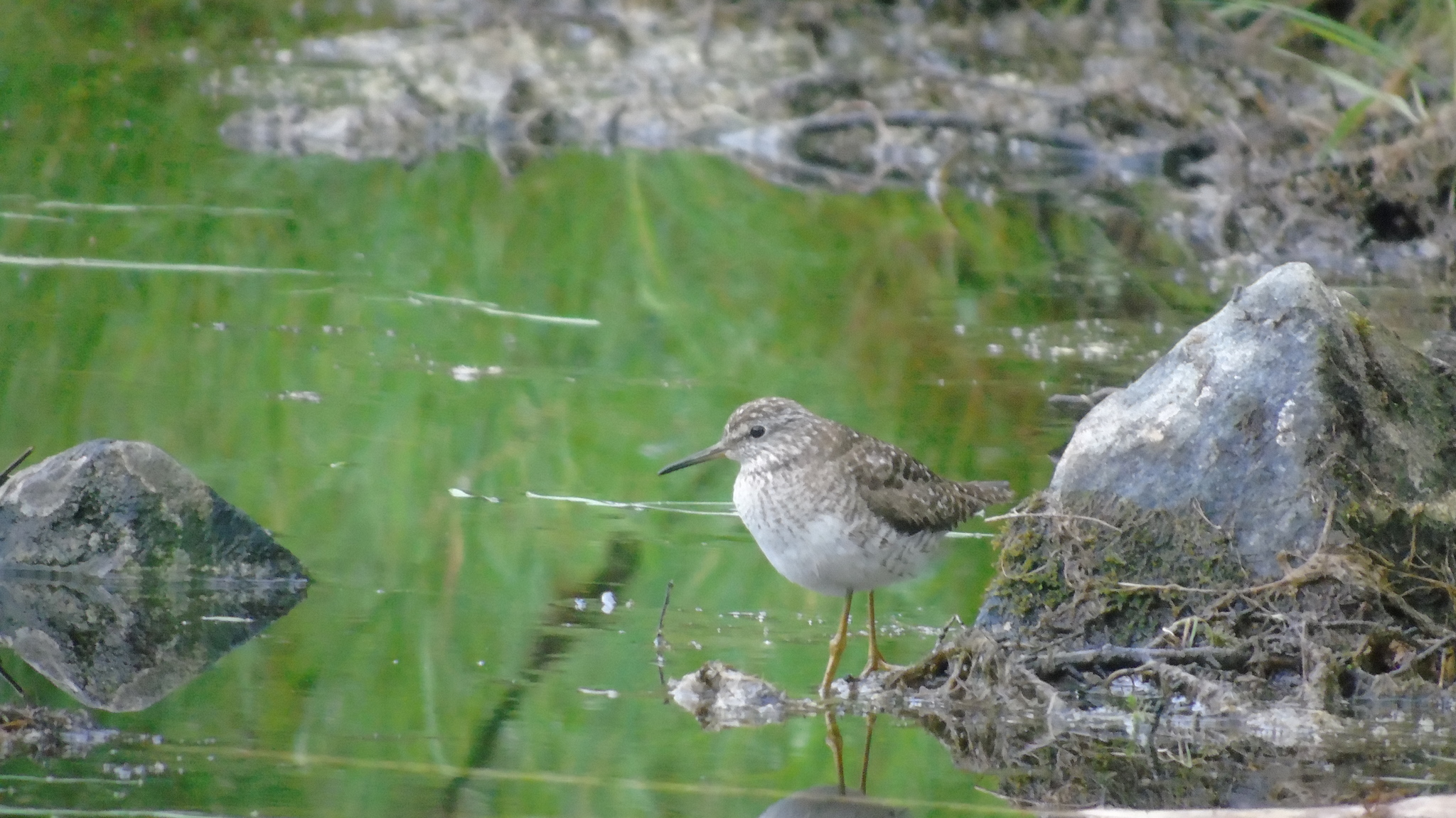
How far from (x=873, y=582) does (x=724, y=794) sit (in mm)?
1472

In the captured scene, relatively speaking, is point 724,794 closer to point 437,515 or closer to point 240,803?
point 240,803

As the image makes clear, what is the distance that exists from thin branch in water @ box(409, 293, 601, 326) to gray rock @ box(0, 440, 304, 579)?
12.7 ft

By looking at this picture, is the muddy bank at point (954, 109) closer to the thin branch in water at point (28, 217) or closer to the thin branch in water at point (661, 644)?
the thin branch in water at point (28, 217)

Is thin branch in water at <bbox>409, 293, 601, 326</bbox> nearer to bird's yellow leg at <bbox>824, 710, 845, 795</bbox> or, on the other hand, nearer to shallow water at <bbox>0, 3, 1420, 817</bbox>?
shallow water at <bbox>0, 3, 1420, 817</bbox>

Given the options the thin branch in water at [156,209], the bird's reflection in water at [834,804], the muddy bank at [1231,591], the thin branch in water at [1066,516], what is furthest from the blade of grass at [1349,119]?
the bird's reflection in water at [834,804]

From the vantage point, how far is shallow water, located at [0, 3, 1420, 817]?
470 cm

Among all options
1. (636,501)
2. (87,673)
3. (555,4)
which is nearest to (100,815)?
(87,673)

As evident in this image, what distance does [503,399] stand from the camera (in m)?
8.34

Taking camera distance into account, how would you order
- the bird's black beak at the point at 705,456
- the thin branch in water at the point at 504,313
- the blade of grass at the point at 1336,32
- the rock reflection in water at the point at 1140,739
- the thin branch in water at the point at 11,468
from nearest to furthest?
the rock reflection in water at the point at 1140,739
the thin branch in water at the point at 11,468
the bird's black beak at the point at 705,456
the thin branch in water at the point at 504,313
the blade of grass at the point at 1336,32

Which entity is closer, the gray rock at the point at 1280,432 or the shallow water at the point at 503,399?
the shallow water at the point at 503,399

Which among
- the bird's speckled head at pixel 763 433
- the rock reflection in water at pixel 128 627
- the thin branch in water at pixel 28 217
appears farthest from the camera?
the thin branch in water at pixel 28 217

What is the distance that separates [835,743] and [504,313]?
210 inches

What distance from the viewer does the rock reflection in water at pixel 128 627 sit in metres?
5.06

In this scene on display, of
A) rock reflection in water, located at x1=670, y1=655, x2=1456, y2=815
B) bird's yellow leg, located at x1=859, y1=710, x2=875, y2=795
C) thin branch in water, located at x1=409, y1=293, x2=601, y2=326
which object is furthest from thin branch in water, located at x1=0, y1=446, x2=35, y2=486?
thin branch in water, located at x1=409, y1=293, x2=601, y2=326
